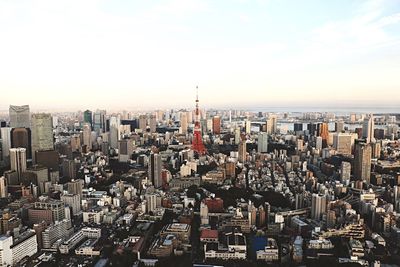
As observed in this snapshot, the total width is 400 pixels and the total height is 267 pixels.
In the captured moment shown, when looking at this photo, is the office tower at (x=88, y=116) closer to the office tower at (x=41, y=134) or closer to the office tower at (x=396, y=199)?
the office tower at (x=41, y=134)

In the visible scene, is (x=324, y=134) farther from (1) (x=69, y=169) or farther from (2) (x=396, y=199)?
(1) (x=69, y=169)

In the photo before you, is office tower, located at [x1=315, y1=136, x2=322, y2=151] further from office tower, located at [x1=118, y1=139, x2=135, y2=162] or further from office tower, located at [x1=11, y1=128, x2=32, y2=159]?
office tower, located at [x1=11, y1=128, x2=32, y2=159]

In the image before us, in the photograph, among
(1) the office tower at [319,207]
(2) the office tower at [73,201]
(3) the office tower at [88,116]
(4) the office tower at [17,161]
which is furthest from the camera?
(3) the office tower at [88,116]

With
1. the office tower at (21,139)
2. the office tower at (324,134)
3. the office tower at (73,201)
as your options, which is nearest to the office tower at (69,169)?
the office tower at (21,139)

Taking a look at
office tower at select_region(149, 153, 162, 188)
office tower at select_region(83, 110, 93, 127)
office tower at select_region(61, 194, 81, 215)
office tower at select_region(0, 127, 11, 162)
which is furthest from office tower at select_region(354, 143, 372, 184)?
office tower at select_region(83, 110, 93, 127)

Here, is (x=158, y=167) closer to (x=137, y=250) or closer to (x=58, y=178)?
(x=58, y=178)

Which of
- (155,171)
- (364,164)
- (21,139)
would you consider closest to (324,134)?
(364,164)
